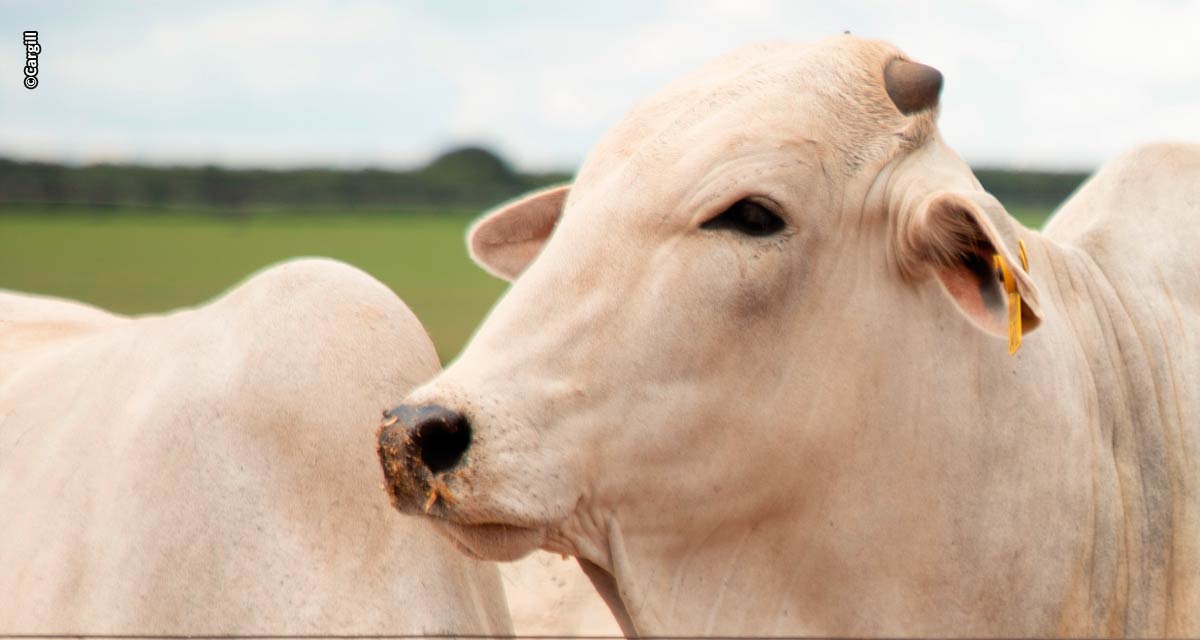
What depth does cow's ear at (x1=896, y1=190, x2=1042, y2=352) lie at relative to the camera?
10.1 ft

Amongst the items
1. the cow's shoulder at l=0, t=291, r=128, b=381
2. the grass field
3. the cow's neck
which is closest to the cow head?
the cow's neck

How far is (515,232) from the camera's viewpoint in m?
4.09

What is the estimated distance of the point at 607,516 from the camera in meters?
3.11

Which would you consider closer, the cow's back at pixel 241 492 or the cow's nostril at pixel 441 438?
the cow's nostril at pixel 441 438

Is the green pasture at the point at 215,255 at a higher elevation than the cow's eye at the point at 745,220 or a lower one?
lower

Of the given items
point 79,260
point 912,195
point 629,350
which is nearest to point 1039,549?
point 912,195

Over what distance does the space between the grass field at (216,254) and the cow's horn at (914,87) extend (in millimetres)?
17354

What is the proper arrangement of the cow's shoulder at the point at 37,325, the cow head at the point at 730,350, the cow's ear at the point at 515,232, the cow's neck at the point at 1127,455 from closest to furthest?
the cow head at the point at 730,350, the cow's neck at the point at 1127,455, the cow's ear at the point at 515,232, the cow's shoulder at the point at 37,325

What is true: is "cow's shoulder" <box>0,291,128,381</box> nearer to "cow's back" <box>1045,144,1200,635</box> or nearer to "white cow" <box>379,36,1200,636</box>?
"white cow" <box>379,36,1200,636</box>

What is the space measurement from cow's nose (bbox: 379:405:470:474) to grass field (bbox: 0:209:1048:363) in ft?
58.0

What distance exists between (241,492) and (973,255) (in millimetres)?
1792

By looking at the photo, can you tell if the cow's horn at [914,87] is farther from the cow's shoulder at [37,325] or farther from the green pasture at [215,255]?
the green pasture at [215,255]

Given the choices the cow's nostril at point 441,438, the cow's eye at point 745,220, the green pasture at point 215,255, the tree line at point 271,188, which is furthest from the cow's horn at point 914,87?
the tree line at point 271,188

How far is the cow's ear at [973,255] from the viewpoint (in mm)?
3072
